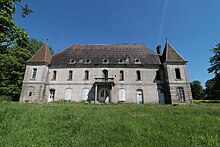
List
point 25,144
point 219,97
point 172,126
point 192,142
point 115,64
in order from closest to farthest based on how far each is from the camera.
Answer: point 25,144 < point 192,142 < point 172,126 < point 115,64 < point 219,97

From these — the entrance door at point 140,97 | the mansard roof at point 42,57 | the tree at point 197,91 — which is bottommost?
the entrance door at point 140,97

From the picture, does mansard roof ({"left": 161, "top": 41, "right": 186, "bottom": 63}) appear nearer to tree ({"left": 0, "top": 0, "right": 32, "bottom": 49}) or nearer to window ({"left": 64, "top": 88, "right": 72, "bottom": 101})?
window ({"left": 64, "top": 88, "right": 72, "bottom": 101})

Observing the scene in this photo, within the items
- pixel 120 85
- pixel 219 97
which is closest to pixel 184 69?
pixel 120 85

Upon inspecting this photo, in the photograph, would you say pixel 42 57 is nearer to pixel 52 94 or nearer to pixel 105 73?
pixel 52 94

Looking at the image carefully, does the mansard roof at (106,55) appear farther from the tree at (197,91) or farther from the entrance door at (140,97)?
the tree at (197,91)

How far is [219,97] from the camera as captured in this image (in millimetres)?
35844

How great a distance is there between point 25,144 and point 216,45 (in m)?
41.1

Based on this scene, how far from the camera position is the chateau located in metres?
19.0

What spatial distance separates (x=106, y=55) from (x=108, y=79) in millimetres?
5417

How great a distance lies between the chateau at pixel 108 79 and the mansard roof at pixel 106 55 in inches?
7.1

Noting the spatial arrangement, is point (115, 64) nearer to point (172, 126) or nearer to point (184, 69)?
point (184, 69)

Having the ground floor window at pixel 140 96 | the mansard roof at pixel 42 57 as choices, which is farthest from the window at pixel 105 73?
the mansard roof at pixel 42 57

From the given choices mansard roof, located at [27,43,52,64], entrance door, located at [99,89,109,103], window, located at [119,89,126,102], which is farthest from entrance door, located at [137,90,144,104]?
mansard roof, located at [27,43,52,64]

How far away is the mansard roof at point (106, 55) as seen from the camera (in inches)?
845
